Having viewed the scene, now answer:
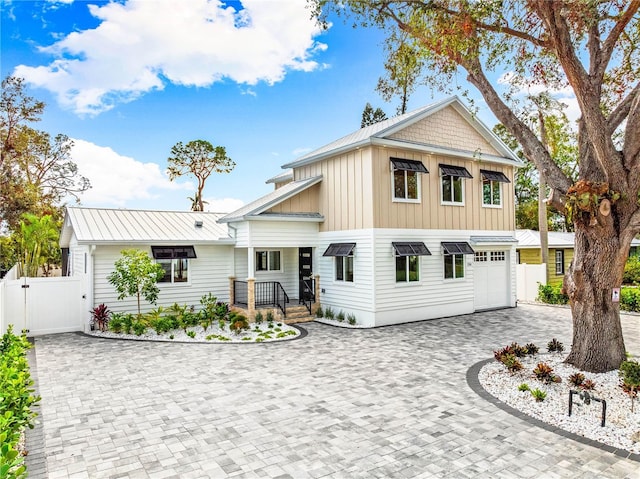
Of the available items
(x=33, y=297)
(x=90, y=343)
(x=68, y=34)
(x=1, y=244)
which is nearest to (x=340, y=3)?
(x=68, y=34)

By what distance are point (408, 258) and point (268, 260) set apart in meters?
5.87

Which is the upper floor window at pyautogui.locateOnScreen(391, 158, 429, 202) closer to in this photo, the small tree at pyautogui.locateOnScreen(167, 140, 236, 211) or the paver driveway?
the paver driveway

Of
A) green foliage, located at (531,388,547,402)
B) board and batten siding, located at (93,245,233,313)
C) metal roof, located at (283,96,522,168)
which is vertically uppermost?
metal roof, located at (283,96,522,168)

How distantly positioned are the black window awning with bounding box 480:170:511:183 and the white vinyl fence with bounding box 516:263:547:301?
486cm

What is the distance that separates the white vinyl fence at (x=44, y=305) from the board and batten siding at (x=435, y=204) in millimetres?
9878

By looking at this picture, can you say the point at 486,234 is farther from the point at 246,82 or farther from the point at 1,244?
the point at 1,244

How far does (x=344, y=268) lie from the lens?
14.5m

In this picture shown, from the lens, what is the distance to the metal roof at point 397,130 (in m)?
13.5

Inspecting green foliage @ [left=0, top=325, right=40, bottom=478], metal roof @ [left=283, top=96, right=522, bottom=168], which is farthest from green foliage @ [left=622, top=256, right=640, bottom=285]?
green foliage @ [left=0, top=325, right=40, bottom=478]

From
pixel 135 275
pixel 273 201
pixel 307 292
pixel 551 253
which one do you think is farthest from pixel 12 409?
pixel 551 253

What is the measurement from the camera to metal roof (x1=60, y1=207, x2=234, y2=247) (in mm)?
13508

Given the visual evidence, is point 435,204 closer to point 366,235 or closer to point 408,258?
point 408,258

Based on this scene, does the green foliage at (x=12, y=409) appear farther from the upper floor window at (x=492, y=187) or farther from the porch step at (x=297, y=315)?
the upper floor window at (x=492, y=187)

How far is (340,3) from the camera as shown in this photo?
848cm
